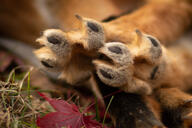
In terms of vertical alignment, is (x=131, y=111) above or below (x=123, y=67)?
below

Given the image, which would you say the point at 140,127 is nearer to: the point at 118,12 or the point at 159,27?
the point at 159,27

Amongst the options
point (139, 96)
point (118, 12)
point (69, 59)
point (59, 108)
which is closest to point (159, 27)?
point (118, 12)

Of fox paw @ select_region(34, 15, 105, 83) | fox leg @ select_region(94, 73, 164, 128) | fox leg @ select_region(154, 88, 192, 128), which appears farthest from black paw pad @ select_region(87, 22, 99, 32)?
fox leg @ select_region(154, 88, 192, 128)

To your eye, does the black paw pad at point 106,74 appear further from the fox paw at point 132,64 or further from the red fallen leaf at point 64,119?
the red fallen leaf at point 64,119

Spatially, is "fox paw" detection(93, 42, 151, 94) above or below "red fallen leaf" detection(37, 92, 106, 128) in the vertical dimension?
above

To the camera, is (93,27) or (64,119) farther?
(93,27)

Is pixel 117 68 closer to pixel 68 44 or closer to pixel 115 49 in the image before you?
pixel 115 49

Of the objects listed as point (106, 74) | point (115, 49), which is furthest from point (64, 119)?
point (115, 49)

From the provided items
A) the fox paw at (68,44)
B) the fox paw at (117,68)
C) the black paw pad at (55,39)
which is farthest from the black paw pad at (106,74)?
the black paw pad at (55,39)

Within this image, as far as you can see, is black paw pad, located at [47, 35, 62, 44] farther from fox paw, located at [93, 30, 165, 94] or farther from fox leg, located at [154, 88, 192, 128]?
fox leg, located at [154, 88, 192, 128]
